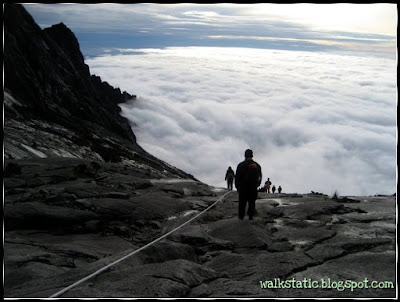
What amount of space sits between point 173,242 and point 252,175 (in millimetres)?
4047

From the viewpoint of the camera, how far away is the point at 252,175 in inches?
545

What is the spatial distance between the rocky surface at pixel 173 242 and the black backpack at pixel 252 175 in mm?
1399

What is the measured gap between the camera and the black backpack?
13.8 metres

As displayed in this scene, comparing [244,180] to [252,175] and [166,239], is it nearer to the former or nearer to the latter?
[252,175]

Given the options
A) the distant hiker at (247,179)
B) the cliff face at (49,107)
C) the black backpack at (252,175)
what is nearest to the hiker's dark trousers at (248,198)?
the distant hiker at (247,179)

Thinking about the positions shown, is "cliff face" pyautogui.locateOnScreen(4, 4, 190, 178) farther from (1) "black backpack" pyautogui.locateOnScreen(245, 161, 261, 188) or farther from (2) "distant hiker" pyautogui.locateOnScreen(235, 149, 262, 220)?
(1) "black backpack" pyautogui.locateOnScreen(245, 161, 261, 188)

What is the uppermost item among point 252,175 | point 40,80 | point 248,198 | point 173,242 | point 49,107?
point 40,80

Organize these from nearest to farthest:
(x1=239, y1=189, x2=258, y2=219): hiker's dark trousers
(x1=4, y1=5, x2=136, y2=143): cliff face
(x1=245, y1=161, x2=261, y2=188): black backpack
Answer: (x1=245, y1=161, x2=261, y2=188): black backpack
(x1=239, y1=189, x2=258, y2=219): hiker's dark trousers
(x1=4, y1=5, x2=136, y2=143): cliff face

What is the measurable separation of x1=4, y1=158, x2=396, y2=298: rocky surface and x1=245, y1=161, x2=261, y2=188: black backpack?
1399 millimetres

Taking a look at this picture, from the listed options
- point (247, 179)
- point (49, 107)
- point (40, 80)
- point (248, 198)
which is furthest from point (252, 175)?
point (40, 80)

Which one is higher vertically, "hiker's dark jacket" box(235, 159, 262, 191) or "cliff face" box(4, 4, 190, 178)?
"cliff face" box(4, 4, 190, 178)

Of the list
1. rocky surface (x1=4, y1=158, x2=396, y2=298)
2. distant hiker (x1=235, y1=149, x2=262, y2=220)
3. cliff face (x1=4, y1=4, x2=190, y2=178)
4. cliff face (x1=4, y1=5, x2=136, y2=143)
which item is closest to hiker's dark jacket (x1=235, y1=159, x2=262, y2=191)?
distant hiker (x1=235, y1=149, x2=262, y2=220)

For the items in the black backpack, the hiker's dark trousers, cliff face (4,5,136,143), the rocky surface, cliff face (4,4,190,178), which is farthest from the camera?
cliff face (4,5,136,143)

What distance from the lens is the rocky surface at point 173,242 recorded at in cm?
812
